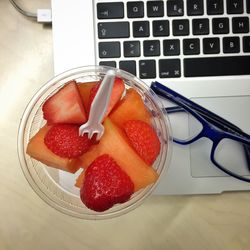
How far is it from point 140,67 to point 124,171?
0.12 meters

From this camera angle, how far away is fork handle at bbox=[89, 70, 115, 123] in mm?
286

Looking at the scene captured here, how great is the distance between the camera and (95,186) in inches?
13.4

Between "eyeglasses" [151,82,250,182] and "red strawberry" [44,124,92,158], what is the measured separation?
11cm

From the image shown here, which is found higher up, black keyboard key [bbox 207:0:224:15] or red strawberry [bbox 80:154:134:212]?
black keyboard key [bbox 207:0:224:15]

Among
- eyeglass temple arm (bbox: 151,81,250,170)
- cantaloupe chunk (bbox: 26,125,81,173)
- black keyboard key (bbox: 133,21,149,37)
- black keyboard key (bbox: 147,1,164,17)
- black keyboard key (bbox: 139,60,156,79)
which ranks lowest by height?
cantaloupe chunk (bbox: 26,125,81,173)

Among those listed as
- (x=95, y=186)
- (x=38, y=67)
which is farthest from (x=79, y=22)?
(x=95, y=186)

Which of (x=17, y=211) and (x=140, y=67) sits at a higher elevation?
(x=140, y=67)

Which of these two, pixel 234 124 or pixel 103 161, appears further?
pixel 234 124

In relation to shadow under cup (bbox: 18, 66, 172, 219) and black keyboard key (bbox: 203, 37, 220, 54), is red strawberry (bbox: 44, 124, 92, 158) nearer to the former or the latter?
shadow under cup (bbox: 18, 66, 172, 219)

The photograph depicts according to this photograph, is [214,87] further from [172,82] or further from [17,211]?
[17,211]

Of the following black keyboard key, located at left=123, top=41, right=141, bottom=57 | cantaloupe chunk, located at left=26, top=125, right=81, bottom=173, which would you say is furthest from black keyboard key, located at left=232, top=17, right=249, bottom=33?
cantaloupe chunk, located at left=26, top=125, right=81, bottom=173

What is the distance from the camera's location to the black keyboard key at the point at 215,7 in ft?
1.38

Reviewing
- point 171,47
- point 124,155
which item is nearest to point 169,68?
point 171,47

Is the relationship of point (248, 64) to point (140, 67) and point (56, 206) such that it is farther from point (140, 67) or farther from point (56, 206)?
point (56, 206)
